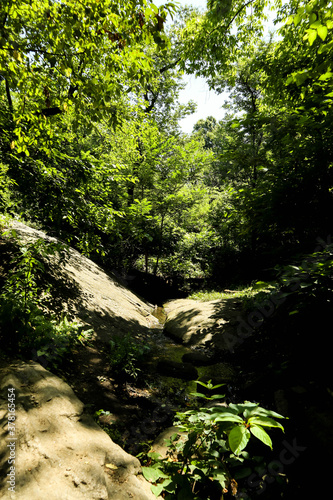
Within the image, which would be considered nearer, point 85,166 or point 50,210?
point 50,210

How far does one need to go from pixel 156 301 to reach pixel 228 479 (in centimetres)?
1012

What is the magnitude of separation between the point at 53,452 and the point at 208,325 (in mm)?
4780

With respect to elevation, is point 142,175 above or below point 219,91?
below

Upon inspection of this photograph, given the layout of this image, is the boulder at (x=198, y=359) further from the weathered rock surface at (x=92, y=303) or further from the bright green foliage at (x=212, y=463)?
the bright green foliage at (x=212, y=463)

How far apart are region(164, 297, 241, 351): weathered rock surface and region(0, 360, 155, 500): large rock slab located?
3635 millimetres

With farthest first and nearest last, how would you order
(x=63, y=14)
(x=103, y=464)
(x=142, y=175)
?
(x=142, y=175), (x=63, y=14), (x=103, y=464)

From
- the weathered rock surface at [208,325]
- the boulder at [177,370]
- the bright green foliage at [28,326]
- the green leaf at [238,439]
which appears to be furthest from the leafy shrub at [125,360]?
the green leaf at [238,439]

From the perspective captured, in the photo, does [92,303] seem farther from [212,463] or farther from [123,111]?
Answer: [212,463]

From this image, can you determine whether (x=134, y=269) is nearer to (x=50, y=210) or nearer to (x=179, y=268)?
(x=179, y=268)

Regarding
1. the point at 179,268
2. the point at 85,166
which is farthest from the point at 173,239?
the point at 85,166

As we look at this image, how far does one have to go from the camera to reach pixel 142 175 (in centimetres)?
1073

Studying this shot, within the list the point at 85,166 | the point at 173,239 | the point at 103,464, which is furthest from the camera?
the point at 173,239

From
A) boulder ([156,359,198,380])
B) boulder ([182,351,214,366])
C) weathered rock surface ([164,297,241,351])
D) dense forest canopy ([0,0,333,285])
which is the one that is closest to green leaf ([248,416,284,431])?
dense forest canopy ([0,0,333,285])

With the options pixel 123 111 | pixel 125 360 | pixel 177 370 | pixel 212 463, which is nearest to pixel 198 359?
pixel 177 370
